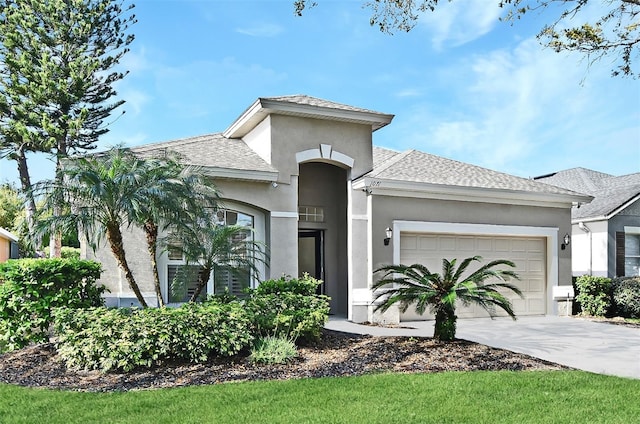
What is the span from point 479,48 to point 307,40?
182 inches

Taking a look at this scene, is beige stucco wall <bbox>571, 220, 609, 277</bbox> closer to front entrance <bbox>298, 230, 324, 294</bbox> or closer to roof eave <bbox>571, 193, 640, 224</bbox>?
roof eave <bbox>571, 193, 640, 224</bbox>

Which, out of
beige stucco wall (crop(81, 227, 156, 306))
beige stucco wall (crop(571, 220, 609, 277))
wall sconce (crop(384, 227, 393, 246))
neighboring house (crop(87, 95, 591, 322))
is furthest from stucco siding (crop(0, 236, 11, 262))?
beige stucco wall (crop(571, 220, 609, 277))

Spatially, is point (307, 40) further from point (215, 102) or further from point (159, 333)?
point (159, 333)

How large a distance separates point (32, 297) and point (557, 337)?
31.0 feet

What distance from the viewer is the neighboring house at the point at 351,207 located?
40.6ft

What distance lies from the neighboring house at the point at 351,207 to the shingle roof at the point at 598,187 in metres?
3.68

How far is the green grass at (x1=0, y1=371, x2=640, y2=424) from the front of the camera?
5348 millimetres

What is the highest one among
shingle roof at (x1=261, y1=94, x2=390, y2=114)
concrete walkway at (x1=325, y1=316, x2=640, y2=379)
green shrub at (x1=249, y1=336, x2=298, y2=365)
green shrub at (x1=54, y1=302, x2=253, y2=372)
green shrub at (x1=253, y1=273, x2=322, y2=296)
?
shingle roof at (x1=261, y1=94, x2=390, y2=114)

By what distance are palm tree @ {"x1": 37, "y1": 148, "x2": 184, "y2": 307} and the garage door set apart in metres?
7.10

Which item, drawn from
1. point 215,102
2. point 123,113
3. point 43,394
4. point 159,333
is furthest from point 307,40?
point 123,113

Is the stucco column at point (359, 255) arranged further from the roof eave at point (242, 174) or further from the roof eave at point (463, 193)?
the roof eave at point (242, 174)

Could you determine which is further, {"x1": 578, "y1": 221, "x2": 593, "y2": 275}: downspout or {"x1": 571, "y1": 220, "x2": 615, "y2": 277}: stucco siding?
{"x1": 578, "y1": 221, "x2": 593, "y2": 275}: downspout

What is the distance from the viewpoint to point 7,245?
27672 millimetres

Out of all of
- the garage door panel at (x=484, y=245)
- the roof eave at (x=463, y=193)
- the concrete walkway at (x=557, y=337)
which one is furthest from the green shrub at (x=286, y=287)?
the garage door panel at (x=484, y=245)
